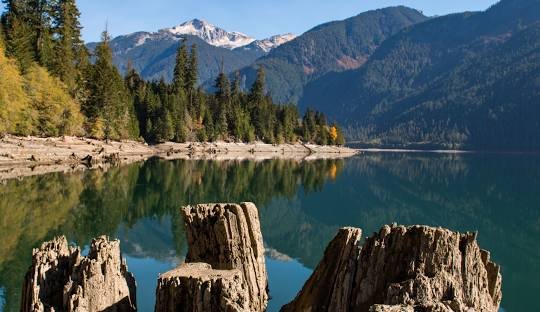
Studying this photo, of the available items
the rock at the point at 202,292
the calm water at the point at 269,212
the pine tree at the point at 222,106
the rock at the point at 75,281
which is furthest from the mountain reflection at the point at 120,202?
the pine tree at the point at 222,106

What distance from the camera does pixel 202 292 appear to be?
975 cm

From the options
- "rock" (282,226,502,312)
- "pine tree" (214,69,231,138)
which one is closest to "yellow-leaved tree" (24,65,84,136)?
→ "pine tree" (214,69,231,138)

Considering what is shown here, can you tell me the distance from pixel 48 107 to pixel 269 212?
153 ft

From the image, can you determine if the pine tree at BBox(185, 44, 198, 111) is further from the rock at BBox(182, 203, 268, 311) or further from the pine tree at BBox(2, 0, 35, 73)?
the rock at BBox(182, 203, 268, 311)

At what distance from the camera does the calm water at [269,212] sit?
27.7 meters

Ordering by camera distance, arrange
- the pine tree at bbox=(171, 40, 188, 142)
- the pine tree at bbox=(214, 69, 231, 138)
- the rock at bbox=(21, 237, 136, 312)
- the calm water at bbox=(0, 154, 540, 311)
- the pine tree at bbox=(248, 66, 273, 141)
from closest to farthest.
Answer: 1. the rock at bbox=(21, 237, 136, 312)
2. the calm water at bbox=(0, 154, 540, 311)
3. the pine tree at bbox=(171, 40, 188, 142)
4. the pine tree at bbox=(214, 69, 231, 138)
5. the pine tree at bbox=(248, 66, 273, 141)

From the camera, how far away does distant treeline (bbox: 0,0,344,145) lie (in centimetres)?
7856

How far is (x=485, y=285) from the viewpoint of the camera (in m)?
10.7

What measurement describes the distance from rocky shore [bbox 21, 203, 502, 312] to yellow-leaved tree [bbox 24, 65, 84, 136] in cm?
7050

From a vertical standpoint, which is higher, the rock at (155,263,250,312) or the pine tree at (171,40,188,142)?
the pine tree at (171,40,188,142)

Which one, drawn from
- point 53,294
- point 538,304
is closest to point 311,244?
point 538,304

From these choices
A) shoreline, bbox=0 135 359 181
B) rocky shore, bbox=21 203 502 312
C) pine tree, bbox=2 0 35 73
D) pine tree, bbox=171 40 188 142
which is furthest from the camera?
pine tree, bbox=171 40 188 142

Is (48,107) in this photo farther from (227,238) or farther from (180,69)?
(227,238)

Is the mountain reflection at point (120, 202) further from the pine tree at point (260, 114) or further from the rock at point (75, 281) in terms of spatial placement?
the pine tree at point (260, 114)
